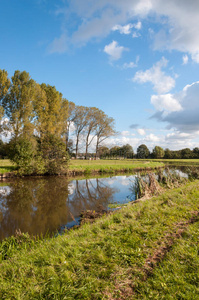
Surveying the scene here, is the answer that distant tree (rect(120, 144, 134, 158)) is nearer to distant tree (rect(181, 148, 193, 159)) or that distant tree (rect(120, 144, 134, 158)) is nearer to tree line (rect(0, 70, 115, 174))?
distant tree (rect(181, 148, 193, 159))

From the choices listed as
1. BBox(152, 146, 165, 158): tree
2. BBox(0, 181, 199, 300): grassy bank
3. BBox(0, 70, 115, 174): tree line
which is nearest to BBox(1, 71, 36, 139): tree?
BBox(0, 70, 115, 174): tree line

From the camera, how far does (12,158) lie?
60.6ft

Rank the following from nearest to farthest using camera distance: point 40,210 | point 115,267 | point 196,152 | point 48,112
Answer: point 115,267, point 40,210, point 48,112, point 196,152

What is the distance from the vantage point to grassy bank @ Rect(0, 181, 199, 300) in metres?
2.36

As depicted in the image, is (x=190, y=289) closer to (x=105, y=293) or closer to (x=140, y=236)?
(x=105, y=293)

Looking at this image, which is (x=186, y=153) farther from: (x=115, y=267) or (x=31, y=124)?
(x=115, y=267)

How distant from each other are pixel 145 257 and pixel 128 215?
2043 mm

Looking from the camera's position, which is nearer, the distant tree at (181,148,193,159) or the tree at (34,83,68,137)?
the tree at (34,83,68,137)

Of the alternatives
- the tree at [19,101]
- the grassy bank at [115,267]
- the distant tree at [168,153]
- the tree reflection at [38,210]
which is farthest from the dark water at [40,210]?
the distant tree at [168,153]

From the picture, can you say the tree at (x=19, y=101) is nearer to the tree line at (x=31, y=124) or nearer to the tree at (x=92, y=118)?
the tree line at (x=31, y=124)

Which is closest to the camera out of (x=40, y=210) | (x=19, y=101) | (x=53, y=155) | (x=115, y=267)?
(x=115, y=267)

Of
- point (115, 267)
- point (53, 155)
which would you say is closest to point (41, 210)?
point (115, 267)

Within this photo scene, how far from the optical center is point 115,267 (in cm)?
279

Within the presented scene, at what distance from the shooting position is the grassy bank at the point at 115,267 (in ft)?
7.75
